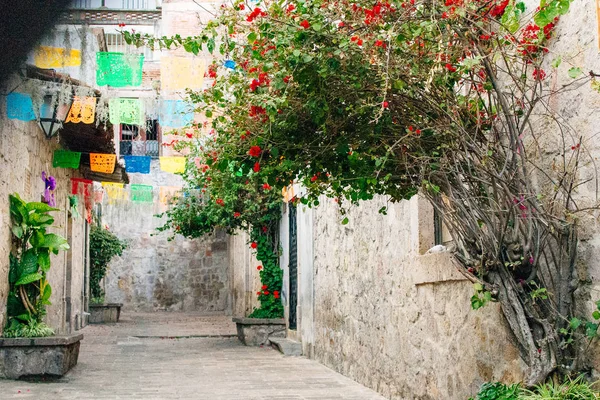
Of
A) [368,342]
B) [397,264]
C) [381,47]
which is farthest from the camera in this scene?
[368,342]

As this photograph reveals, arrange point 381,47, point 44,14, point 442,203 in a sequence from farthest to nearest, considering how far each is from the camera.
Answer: point 442,203 < point 381,47 < point 44,14

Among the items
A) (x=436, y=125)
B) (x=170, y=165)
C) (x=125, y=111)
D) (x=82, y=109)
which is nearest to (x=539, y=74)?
(x=436, y=125)

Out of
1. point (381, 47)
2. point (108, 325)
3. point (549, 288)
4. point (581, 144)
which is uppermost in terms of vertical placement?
point (381, 47)

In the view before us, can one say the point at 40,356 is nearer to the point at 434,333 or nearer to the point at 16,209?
the point at 16,209

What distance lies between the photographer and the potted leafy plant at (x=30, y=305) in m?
8.61

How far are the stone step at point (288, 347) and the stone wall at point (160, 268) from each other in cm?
1346

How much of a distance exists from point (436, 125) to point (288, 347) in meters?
8.28

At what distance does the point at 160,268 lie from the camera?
26.6m

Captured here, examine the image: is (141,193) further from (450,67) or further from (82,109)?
(450,67)

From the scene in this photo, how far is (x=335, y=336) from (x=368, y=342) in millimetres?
1681

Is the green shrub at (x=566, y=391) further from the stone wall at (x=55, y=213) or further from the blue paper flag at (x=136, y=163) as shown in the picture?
the blue paper flag at (x=136, y=163)

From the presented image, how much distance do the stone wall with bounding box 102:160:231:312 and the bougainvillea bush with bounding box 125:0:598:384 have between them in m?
22.1

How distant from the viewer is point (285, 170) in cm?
455

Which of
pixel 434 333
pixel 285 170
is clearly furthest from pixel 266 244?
pixel 285 170
